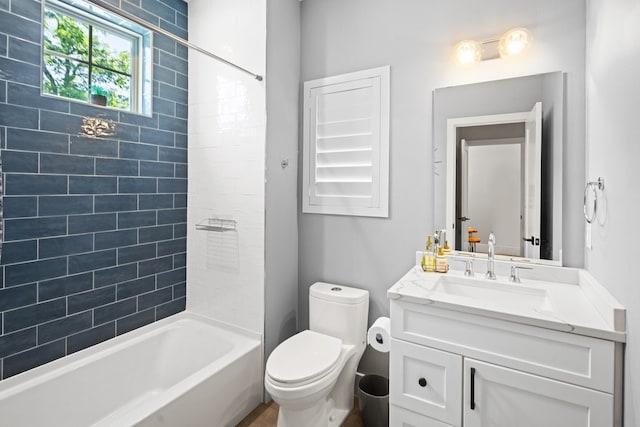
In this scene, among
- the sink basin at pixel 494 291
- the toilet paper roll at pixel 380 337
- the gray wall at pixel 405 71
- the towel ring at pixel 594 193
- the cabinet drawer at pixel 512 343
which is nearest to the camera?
the cabinet drawer at pixel 512 343

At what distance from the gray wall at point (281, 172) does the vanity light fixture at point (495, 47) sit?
108cm

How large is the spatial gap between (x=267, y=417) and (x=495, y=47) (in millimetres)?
2460

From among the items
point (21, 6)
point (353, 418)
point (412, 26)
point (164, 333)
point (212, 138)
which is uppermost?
point (412, 26)

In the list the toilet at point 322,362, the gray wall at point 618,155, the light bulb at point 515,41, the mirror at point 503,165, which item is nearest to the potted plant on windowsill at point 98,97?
the toilet at point 322,362

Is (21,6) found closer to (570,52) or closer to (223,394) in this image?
(223,394)

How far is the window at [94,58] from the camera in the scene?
182cm

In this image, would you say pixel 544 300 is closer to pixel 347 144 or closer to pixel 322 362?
pixel 322 362

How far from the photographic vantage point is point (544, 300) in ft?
4.85

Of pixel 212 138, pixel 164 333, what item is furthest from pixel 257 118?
pixel 164 333

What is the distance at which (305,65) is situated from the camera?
92.4 inches

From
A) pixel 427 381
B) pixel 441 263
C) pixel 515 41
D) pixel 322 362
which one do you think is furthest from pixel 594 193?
pixel 322 362

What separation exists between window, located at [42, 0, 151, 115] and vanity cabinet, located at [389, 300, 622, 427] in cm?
209

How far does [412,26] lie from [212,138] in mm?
1474

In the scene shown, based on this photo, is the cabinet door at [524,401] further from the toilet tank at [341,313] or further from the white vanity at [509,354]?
the toilet tank at [341,313]
